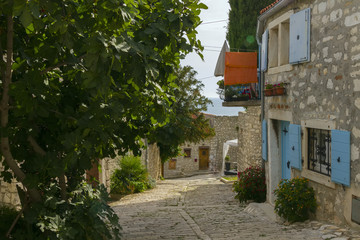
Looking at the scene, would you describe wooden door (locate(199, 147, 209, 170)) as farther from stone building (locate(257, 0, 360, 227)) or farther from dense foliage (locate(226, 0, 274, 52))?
stone building (locate(257, 0, 360, 227))

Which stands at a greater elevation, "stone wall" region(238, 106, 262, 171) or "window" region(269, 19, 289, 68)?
"window" region(269, 19, 289, 68)

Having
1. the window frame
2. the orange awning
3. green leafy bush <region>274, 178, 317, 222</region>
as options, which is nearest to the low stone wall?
green leafy bush <region>274, 178, 317, 222</region>

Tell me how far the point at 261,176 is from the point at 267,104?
2.09m

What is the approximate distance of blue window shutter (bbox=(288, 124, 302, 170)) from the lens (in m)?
7.66

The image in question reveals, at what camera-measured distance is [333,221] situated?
21.4 ft

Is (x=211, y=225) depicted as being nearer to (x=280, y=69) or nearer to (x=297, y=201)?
(x=297, y=201)

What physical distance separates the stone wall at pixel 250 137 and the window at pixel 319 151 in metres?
5.66

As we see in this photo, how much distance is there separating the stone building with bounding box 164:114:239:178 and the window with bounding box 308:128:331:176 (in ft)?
82.6

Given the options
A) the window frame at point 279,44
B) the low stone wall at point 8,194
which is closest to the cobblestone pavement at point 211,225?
the low stone wall at point 8,194

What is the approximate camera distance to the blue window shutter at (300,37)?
7.31m

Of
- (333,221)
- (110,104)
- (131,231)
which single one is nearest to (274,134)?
(333,221)

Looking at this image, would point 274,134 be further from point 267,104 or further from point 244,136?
point 244,136

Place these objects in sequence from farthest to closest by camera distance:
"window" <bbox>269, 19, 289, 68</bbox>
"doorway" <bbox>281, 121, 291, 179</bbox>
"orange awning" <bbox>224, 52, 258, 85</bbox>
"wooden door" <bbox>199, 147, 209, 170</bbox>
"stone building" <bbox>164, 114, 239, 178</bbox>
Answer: "wooden door" <bbox>199, 147, 209, 170</bbox> → "stone building" <bbox>164, 114, 239, 178</bbox> → "orange awning" <bbox>224, 52, 258, 85</bbox> → "doorway" <bbox>281, 121, 291, 179</bbox> → "window" <bbox>269, 19, 289, 68</bbox>

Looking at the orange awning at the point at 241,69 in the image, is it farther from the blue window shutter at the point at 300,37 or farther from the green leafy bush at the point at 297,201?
the green leafy bush at the point at 297,201
